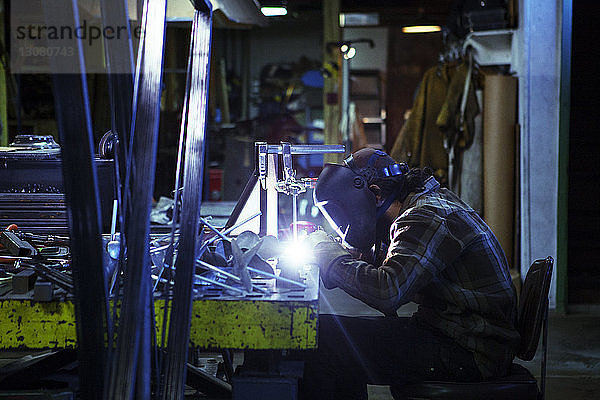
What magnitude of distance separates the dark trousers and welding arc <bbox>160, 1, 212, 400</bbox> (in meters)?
0.53

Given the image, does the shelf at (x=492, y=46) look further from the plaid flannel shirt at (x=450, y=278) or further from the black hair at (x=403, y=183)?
the plaid flannel shirt at (x=450, y=278)

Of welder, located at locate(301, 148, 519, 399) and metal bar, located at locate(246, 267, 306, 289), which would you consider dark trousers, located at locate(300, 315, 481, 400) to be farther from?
metal bar, located at locate(246, 267, 306, 289)

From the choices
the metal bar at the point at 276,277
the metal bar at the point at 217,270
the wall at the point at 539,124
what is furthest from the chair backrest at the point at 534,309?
the wall at the point at 539,124

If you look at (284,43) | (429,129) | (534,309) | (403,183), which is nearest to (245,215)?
(403,183)

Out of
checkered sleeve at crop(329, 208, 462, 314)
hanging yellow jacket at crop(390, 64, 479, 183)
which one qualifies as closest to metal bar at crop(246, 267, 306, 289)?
checkered sleeve at crop(329, 208, 462, 314)

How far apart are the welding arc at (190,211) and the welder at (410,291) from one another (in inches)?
19.2

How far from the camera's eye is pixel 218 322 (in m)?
1.72

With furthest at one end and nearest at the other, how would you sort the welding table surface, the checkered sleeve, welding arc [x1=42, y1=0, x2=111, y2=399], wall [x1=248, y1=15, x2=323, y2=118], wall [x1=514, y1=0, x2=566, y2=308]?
wall [x1=248, y1=15, x2=323, y2=118] < wall [x1=514, y1=0, x2=566, y2=308] < the checkered sleeve < the welding table surface < welding arc [x1=42, y1=0, x2=111, y2=399]

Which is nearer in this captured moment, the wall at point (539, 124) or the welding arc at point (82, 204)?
the welding arc at point (82, 204)

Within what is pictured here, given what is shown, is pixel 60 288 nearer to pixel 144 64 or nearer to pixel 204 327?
pixel 204 327

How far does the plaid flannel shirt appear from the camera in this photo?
2.03m

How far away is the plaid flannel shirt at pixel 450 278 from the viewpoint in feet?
6.65

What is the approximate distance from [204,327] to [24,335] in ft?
1.43

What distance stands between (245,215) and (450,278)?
838mm
